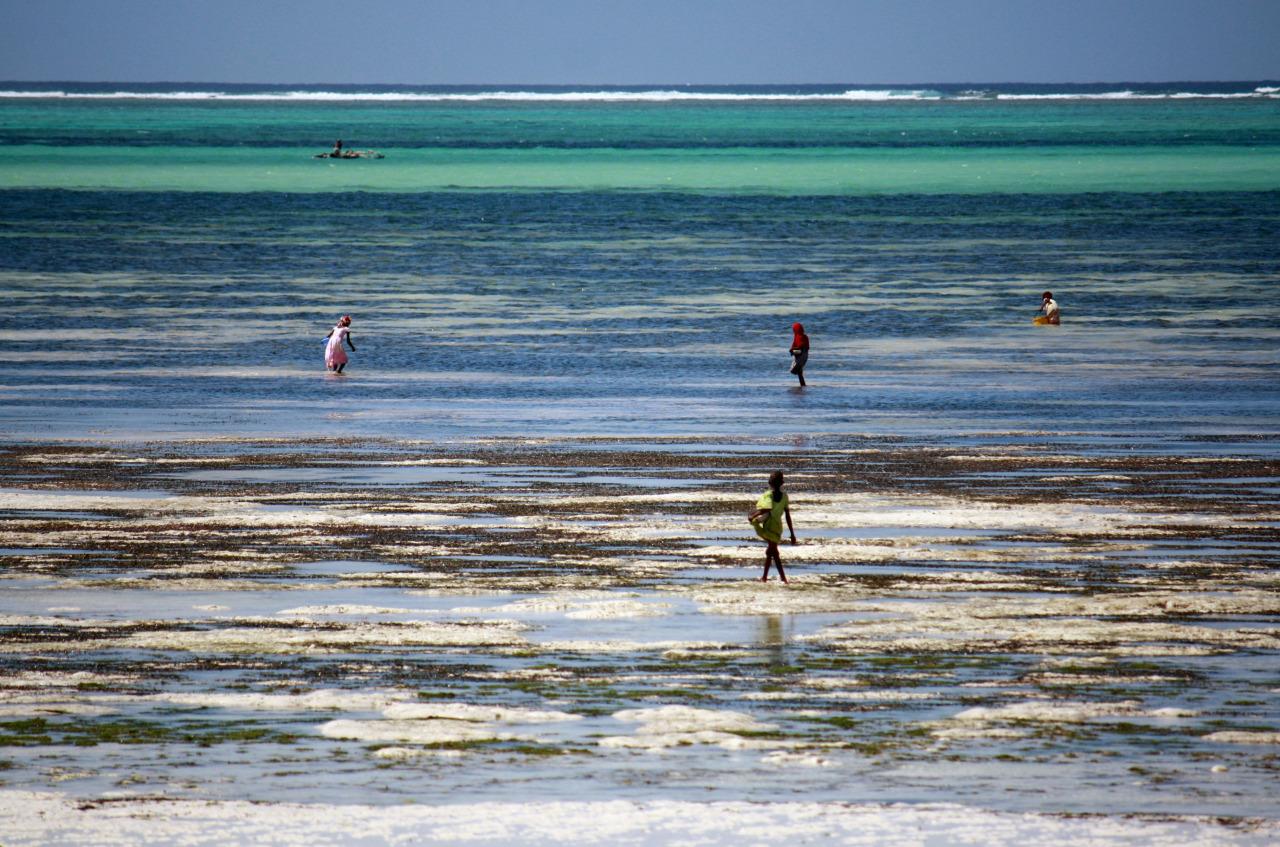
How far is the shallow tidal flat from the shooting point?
41.5 feet

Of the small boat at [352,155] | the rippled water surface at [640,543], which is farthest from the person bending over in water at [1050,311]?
the small boat at [352,155]

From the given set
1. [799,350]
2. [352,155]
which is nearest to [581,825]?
[799,350]

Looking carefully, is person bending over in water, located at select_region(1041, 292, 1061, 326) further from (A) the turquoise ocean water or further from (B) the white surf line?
(B) the white surf line

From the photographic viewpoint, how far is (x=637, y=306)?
5047cm

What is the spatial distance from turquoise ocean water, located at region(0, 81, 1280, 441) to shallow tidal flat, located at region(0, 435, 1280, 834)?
6.13 metres

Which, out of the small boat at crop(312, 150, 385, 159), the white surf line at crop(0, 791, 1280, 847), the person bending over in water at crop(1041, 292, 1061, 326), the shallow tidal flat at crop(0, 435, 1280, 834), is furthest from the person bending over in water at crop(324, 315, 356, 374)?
the small boat at crop(312, 150, 385, 159)

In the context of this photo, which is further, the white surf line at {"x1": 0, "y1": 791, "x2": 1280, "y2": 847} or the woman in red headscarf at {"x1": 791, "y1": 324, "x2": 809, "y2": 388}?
the woman in red headscarf at {"x1": 791, "y1": 324, "x2": 809, "y2": 388}

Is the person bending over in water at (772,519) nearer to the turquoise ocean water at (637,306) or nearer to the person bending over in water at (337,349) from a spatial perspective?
the turquoise ocean water at (637,306)

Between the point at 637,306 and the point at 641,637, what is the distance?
35.0 m

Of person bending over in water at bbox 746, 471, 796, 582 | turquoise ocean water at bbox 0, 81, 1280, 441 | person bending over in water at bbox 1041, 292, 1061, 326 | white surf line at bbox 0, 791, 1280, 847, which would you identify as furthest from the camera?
person bending over in water at bbox 1041, 292, 1061, 326

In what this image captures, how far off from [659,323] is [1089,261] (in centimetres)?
2162

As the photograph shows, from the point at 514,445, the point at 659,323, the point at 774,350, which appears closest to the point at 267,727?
the point at 514,445

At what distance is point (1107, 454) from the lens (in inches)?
1024

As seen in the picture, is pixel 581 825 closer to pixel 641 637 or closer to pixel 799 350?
pixel 641 637
